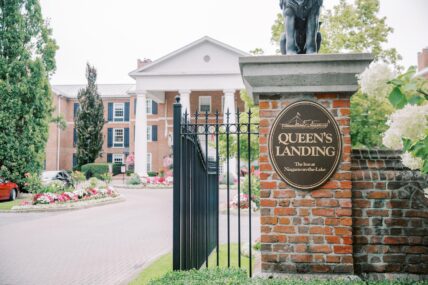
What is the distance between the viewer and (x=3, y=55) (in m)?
19.1

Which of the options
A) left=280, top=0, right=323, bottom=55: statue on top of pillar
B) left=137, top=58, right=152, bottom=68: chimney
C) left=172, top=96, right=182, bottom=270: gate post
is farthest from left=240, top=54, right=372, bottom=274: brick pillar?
left=137, top=58, right=152, bottom=68: chimney

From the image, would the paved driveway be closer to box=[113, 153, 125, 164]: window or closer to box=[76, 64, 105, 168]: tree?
box=[76, 64, 105, 168]: tree

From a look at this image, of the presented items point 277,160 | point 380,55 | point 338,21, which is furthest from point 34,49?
point 277,160

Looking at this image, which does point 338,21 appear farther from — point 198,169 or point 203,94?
point 203,94

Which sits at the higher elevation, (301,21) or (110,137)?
(110,137)

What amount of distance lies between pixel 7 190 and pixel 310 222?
17979 millimetres

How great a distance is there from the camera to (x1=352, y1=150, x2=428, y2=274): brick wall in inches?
149

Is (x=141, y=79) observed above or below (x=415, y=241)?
above

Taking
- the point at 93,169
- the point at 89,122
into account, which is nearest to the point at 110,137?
the point at 89,122

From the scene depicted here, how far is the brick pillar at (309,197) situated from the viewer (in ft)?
11.9

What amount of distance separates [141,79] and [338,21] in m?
19.6

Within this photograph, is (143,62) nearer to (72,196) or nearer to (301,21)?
(72,196)

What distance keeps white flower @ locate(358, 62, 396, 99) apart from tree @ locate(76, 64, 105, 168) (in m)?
37.4

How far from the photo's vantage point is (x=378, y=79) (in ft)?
8.44
